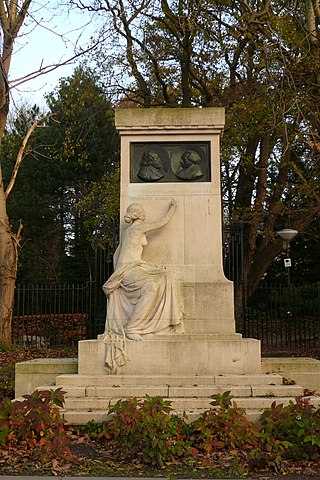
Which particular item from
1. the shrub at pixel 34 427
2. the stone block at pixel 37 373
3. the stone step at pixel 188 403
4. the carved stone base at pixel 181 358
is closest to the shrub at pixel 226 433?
the stone step at pixel 188 403

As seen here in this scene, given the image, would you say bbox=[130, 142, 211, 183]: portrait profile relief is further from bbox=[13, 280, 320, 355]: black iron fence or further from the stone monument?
bbox=[13, 280, 320, 355]: black iron fence

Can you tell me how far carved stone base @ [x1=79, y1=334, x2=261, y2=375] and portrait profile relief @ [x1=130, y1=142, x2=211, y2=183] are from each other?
8.51 feet

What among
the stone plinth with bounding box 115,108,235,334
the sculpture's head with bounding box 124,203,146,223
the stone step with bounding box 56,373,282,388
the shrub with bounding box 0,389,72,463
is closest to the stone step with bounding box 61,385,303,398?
the stone step with bounding box 56,373,282,388

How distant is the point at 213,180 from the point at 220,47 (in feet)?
35.4

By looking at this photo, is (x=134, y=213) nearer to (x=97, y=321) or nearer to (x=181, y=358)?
(x=181, y=358)

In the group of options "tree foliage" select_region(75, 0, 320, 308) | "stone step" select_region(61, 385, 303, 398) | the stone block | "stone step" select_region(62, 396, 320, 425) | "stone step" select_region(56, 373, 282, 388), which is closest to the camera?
"stone step" select_region(62, 396, 320, 425)

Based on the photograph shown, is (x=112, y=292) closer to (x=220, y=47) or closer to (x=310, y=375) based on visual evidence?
(x=310, y=375)

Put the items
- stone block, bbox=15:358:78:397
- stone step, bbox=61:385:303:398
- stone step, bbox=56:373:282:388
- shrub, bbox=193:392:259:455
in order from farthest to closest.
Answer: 1. stone block, bbox=15:358:78:397
2. stone step, bbox=56:373:282:388
3. stone step, bbox=61:385:303:398
4. shrub, bbox=193:392:259:455

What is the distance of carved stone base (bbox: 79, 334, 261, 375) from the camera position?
8016mm

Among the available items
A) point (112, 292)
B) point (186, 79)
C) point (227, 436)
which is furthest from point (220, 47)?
point (227, 436)

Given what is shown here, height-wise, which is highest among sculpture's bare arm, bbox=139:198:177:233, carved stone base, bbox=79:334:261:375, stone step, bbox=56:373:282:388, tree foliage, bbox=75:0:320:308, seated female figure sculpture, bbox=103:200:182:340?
tree foliage, bbox=75:0:320:308

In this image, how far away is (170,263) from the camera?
8.87 metres

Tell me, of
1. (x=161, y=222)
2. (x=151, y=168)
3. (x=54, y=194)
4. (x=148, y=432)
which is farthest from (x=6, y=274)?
(x=54, y=194)

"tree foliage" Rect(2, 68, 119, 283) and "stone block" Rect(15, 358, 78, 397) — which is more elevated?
"tree foliage" Rect(2, 68, 119, 283)
